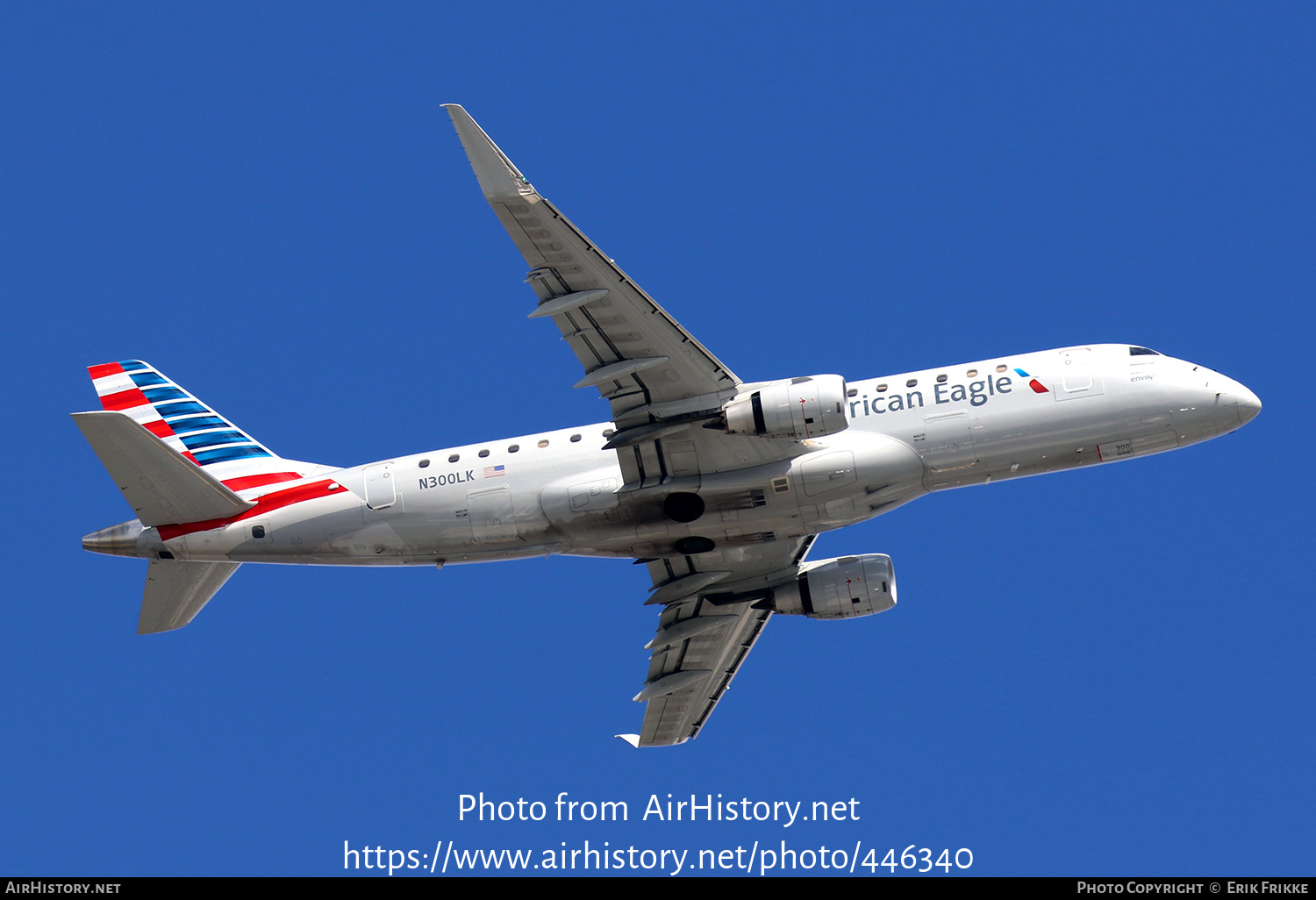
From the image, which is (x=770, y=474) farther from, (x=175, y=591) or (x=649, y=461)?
(x=175, y=591)

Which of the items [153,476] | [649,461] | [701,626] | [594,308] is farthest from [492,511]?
[153,476]

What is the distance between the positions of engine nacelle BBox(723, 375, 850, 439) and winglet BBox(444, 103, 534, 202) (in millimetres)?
8304

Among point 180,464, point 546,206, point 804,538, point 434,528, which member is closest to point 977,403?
point 804,538

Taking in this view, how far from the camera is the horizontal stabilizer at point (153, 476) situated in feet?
124

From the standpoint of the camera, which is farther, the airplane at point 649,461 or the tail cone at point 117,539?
the tail cone at point 117,539

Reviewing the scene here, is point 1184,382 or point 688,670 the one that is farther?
point 688,670

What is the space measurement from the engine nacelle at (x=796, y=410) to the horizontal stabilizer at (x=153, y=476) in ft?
49.9

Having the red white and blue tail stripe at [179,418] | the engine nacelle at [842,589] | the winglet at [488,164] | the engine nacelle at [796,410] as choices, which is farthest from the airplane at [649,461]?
the engine nacelle at [842,589]

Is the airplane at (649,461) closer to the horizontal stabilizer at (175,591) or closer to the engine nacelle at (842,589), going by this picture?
the horizontal stabilizer at (175,591)

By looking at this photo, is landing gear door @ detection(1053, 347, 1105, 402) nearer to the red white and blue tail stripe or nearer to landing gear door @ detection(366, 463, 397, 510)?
landing gear door @ detection(366, 463, 397, 510)

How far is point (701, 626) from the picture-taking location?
45.5 meters

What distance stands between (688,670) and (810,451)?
11.7 metres

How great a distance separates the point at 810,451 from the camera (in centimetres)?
3825

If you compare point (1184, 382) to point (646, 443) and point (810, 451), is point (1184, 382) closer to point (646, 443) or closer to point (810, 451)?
point (810, 451)
